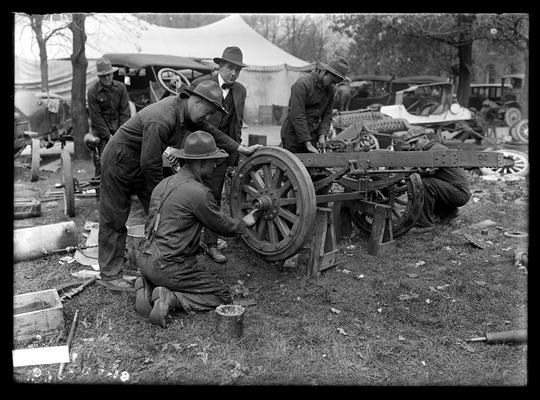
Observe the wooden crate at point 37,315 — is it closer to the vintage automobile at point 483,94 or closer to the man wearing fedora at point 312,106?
the man wearing fedora at point 312,106

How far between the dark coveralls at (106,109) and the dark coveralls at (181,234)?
12.3 ft

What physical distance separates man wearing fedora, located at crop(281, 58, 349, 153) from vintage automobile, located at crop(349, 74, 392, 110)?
17.1 meters

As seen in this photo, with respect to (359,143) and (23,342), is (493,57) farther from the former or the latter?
(23,342)

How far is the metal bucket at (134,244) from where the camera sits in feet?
18.1

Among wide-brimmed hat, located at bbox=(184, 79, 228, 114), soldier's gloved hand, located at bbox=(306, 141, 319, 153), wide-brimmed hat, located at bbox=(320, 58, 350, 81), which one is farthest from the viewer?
soldier's gloved hand, located at bbox=(306, 141, 319, 153)

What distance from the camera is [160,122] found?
189 inches

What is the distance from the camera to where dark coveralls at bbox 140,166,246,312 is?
14.2 ft

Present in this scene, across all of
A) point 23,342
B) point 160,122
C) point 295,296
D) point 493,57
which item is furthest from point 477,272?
point 493,57

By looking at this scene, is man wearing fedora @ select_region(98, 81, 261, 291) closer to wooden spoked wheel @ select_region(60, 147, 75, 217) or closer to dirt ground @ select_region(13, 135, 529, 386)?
dirt ground @ select_region(13, 135, 529, 386)

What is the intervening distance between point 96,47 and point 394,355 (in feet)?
60.2

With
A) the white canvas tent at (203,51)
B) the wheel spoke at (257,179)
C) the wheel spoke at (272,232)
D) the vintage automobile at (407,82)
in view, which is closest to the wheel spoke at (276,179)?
the wheel spoke at (257,179)

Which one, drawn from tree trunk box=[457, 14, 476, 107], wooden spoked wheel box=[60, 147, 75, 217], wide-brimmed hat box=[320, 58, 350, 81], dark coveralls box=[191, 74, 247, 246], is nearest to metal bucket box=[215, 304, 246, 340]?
dark coveralls box=[191, 74, 247, 246]

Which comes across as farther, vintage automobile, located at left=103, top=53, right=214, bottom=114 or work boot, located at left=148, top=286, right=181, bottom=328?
vintage automobile, located at left=103, top=53, right=214, bottom=114

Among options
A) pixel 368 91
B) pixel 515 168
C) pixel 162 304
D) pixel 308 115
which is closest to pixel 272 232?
pixel 162 304
